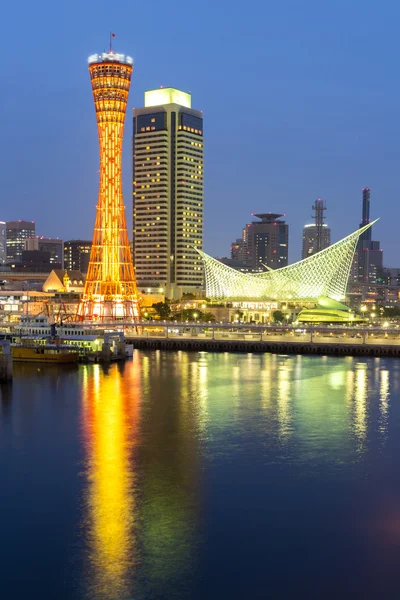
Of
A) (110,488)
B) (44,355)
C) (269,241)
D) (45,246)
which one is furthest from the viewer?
(269,241)

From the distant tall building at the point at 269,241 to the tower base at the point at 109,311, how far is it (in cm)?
11537

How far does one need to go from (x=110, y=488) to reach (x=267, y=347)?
30787 mm

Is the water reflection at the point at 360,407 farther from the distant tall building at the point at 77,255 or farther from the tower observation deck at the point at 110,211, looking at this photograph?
the distant tall building at the point at 77,255

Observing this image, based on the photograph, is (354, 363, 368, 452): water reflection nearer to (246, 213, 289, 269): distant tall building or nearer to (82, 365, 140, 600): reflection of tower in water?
(82, 365, 140, 600): reflection of tower in water

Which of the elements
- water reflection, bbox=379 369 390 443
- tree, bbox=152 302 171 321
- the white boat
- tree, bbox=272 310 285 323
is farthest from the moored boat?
tree, bbox=272 310 285 323

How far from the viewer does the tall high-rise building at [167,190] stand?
285ft

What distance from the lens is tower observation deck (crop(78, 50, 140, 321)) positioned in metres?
50.4

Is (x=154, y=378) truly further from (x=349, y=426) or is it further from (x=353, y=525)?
(x=353, y=525)

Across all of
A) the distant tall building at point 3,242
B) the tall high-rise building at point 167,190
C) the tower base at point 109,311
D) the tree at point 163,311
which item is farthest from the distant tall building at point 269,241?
the tower base at point 109,311

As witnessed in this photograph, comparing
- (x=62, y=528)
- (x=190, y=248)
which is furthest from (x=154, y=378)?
(x=190, y=248)

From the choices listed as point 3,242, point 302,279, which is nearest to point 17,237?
point 3,242

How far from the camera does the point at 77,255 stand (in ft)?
475

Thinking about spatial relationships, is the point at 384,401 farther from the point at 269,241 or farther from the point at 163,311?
the point at 269,241

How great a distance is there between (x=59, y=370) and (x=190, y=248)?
183 ft
